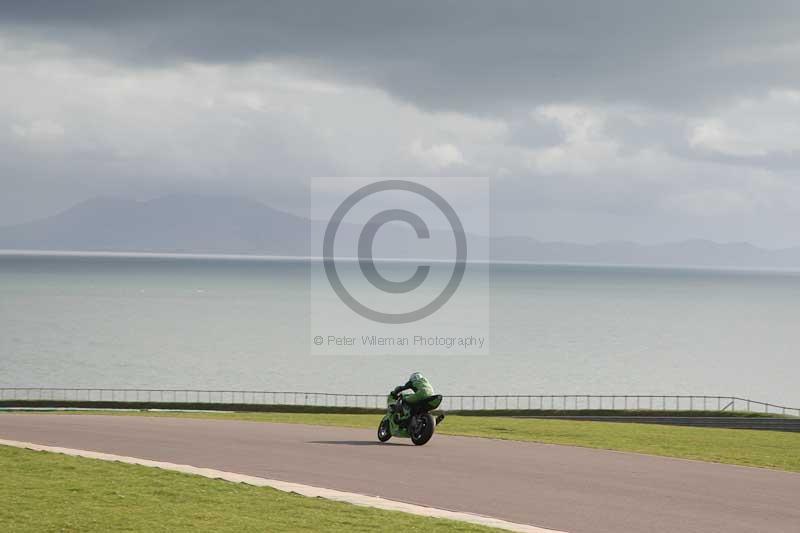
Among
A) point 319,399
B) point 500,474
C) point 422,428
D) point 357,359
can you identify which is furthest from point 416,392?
point 357,359

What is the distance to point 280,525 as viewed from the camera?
48.2 feet

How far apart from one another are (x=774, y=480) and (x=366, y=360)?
101393 mm

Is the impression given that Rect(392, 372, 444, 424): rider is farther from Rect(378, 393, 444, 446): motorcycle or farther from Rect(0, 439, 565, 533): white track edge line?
Rect(0, 439, 565, 533): white track edge line

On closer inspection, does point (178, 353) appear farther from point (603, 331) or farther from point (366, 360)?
point (603, 331)

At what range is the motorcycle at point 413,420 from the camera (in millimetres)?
26609

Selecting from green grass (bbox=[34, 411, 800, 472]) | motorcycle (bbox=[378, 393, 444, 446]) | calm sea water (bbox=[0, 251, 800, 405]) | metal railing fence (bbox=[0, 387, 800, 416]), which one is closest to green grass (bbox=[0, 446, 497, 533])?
motorcycle (bbox=[378, 393, 444, 446])

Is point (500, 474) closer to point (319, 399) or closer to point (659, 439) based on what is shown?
point (659, 439)

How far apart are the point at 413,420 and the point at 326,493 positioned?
9.10m

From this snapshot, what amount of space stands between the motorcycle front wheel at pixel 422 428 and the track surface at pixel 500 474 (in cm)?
44

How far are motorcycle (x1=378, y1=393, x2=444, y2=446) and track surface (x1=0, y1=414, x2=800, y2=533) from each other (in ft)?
1.43

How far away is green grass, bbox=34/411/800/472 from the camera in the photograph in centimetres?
2636

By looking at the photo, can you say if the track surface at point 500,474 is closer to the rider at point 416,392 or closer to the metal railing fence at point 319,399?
the rider at point 416,392

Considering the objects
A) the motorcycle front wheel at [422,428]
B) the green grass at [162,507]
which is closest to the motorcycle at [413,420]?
the motorcycle front wheel at [422,428]

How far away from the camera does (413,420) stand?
2684 cm
